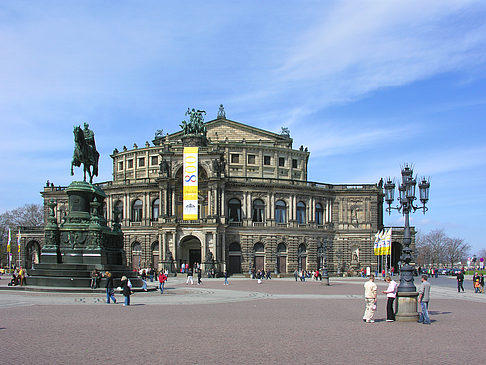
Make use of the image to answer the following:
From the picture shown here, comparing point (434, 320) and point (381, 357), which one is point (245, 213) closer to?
point (434, 320)

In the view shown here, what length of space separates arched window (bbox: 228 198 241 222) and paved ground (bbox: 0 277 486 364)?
185 ft

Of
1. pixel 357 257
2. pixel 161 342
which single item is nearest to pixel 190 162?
pixel 357 257

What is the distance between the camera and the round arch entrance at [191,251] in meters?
83.1

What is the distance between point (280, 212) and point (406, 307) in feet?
213

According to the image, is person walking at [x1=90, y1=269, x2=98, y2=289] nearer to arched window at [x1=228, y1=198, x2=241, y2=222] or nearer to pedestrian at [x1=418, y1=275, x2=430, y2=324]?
pedestrian at [x1=418, y1=275, x2=430, y2=324]

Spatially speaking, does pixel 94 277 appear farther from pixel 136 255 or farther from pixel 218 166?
pixel 136 255

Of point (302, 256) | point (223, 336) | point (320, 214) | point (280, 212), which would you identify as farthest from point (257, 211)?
point (223, 336)

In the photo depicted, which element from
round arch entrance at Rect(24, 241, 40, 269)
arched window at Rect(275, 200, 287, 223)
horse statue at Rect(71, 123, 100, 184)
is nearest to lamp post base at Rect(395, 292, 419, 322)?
horse statue at Rect(71, 123, 100, 184)

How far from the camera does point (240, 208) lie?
8481 centimetres

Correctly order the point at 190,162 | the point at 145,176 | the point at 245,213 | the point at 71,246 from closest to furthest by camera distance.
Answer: the point at 71,246
the point at 190,162
the point at 245,213
the point at 145,176

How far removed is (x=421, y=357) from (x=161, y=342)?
6.98 meters

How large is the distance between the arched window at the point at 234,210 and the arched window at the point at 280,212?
5986 mm

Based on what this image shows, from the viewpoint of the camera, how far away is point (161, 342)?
16125 millimetres

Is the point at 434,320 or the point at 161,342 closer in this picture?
the point at 161,342
